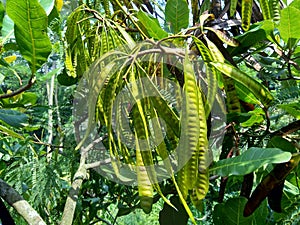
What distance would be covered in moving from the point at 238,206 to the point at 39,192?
704 millimetres

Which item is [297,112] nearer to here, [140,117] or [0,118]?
[140,117]

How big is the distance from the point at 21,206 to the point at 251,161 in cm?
41

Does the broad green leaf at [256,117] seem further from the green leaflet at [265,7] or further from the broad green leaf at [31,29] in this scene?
the broad green leaf at [31,29]

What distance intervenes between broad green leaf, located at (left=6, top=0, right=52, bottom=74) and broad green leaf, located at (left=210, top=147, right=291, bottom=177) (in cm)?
30

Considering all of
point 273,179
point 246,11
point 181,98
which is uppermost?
point 246,11

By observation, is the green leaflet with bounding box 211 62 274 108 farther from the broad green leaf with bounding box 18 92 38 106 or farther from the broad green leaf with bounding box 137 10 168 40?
the broad green leaf with bounding box 18 92 38 106

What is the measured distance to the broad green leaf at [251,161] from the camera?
0.54 metres

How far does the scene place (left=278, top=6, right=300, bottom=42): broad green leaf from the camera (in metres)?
0.65

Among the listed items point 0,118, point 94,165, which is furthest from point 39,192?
point 0,118

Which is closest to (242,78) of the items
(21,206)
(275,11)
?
(275,11)

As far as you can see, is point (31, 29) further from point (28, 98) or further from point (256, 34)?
point (28, 98)

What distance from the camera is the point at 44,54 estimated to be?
0.66 meters

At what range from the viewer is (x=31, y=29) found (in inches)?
24.1

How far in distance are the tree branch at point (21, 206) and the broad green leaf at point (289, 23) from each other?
50cm
